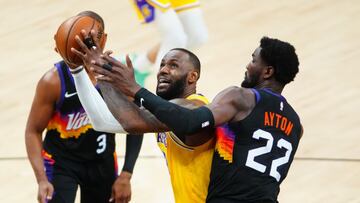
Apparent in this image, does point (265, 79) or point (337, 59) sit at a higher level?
point (265, 79)

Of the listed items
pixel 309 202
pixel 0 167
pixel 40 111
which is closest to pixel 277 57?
pixel 40 111

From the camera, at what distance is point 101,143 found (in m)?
5.52

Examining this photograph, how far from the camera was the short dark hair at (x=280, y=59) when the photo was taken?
4305mm

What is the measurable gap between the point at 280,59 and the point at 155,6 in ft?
14.1

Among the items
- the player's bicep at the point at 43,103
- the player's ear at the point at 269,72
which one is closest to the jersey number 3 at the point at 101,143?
the player's bicep at the point at 43,103

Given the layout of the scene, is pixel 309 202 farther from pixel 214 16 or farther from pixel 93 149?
pixel 214 16

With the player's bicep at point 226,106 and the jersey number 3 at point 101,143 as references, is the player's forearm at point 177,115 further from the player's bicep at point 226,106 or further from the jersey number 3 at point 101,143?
the jersey number 3 at point 101,143

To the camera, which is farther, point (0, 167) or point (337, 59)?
point (337, 59)

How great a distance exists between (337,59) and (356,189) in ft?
10.1

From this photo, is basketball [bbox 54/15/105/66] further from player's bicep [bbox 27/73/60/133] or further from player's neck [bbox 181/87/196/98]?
player's bicep [bbox 27/73/60/133]

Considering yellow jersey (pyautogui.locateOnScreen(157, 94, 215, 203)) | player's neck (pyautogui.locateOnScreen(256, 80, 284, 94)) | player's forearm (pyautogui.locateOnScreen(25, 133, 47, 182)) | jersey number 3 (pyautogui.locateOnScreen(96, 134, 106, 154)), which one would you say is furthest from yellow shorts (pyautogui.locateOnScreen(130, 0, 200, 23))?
player's neck (pyautogui.locateOnScreen(256, 80, 284, 94))

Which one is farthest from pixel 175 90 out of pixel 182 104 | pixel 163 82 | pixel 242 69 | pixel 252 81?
pixel 242 69

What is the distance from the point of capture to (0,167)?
7555mm

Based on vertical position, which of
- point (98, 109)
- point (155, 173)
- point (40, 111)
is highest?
point (98, 109)
